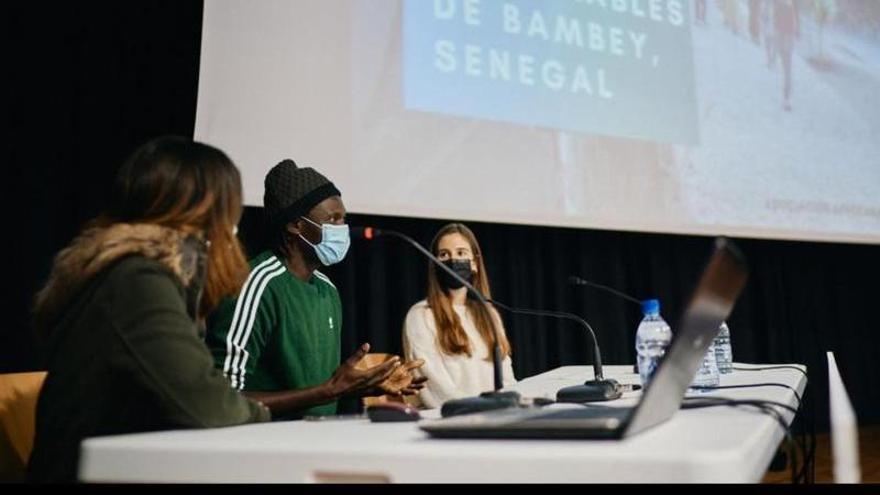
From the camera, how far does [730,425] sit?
842 mm

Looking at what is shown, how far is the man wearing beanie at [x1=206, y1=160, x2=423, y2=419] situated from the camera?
1541 mm

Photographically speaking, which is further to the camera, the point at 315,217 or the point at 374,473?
the point at 315,217

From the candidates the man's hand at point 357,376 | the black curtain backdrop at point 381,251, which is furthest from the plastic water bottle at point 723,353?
the black curtain backdrop at point 381,251

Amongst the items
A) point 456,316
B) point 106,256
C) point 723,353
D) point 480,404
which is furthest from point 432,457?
point 456,316

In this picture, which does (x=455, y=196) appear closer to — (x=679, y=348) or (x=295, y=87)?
(x=295, y=87)

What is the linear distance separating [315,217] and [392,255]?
141 cm

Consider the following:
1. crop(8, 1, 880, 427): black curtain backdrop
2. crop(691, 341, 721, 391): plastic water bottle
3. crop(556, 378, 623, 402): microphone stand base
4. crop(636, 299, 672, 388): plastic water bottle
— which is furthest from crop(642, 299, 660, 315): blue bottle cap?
crop(8, 1, 880, 427): black curtain backdrop

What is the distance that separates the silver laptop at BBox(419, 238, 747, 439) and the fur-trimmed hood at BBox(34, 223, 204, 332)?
0.44 metres

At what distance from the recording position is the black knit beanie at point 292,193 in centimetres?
200

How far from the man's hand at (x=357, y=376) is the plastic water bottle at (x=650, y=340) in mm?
552

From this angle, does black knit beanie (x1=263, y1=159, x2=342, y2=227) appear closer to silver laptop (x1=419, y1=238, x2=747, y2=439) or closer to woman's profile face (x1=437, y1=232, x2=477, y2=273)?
woman's profile face (x1=437, y1=232, x2=477, y2=273)

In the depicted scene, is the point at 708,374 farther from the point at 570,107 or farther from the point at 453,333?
the point at 570,107

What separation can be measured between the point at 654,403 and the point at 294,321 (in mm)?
1227
